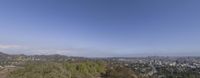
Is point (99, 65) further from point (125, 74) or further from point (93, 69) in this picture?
point (125, 74)

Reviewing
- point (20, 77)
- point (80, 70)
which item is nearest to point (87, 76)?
point (80, 70)

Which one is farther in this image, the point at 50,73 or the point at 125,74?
the point at 125,74

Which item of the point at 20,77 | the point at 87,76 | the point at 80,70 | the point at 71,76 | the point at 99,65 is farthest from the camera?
the point at 99,65

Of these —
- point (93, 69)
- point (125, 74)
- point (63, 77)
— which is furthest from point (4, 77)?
point (125, 74)

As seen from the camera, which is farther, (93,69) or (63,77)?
(93,69)

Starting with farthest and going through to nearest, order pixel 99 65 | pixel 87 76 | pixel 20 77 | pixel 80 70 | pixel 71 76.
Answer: pixel 99 65, pixel 80 70, pixel 87 76, pixel 71 76, pixel 20 77

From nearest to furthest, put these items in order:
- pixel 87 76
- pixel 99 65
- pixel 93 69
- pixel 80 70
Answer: pixel 87 76 → pixel 80 70 → pixel 93 69 → pixel 99 65

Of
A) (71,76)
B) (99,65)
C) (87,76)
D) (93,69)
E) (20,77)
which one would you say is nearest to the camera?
(20,77)

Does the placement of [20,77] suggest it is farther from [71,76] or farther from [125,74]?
[125,74]
